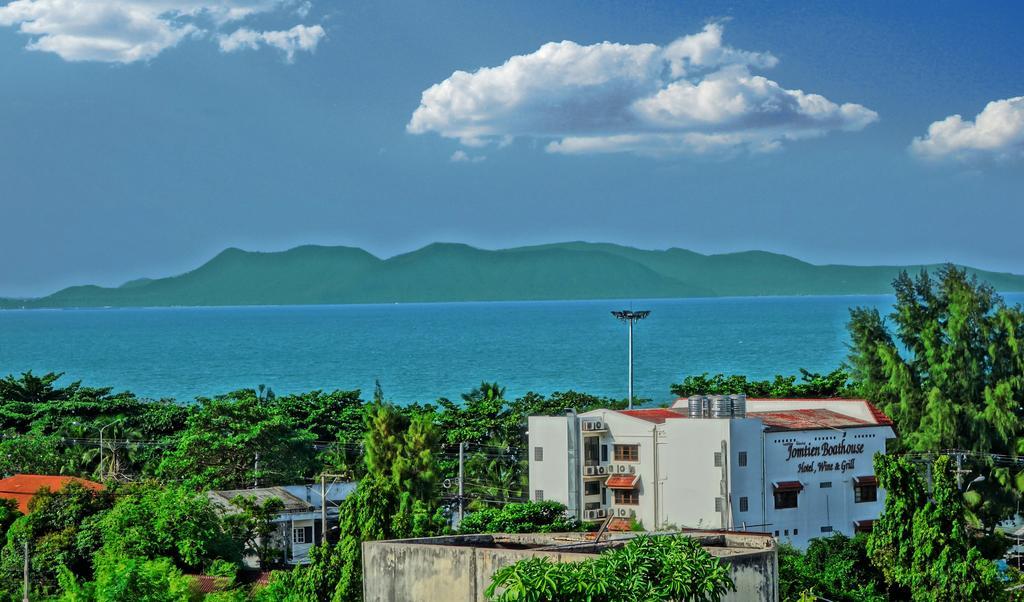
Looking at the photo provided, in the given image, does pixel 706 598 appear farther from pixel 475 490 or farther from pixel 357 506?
pixel 475 490

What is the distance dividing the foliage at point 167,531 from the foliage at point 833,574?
16456mm

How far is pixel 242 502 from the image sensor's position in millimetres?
46000

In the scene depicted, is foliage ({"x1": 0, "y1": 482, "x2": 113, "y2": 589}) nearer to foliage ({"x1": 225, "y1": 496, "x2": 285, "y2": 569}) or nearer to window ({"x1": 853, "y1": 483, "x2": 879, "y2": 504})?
foliage ({"x1": 225, "y1": 496, "x2": 285, "y2": 569})

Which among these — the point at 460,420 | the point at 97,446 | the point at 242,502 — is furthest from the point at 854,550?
the point at 97,446

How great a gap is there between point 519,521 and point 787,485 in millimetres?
10554

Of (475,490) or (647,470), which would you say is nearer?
(647,470)

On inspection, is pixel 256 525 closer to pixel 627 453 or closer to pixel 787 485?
pixel 627 453

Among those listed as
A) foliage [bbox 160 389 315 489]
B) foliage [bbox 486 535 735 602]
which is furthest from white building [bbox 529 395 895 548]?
foliage [bbox 486 535 735 602]

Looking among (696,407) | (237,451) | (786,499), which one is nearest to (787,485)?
(786,499)

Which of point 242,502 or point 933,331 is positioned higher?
point 933,331

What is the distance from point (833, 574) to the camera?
3778cm

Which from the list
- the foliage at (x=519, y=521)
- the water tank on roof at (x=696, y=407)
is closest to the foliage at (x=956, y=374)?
the water tank on roof at (x=696, y=407)

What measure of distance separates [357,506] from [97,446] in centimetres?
3078

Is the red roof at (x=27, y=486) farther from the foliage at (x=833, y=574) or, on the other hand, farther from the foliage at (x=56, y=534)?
the foliage at (x=833, y=574)
